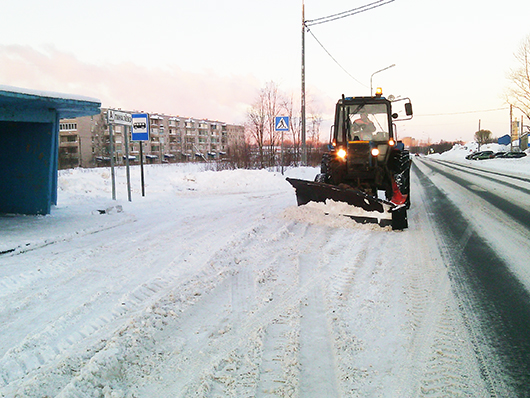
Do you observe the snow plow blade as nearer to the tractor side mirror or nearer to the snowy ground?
the snowy ground

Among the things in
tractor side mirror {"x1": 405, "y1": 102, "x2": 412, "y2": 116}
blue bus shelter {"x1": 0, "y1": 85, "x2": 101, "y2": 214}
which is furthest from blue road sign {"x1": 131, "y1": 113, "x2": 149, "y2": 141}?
tractor side mirror {"x1": 405, "y1": 102, "x2": 412, "y2": 116}

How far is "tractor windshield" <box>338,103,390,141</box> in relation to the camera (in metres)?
9.03

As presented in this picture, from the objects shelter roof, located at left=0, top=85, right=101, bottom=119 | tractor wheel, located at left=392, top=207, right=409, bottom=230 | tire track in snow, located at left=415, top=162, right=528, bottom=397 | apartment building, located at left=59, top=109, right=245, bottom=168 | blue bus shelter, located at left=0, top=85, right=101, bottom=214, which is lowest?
tire track in snow, located at left=415, top=162, right=528, bottom=397

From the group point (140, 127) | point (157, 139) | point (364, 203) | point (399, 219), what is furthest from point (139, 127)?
point (157, 139)

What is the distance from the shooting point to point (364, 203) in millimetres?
7336

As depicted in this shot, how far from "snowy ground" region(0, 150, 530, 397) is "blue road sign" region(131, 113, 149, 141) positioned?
189 inches

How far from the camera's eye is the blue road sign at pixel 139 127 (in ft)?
36.2

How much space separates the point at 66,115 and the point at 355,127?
23.1 feet

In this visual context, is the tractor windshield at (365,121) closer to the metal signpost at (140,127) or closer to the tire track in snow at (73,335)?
the metal signpost at (140,127)

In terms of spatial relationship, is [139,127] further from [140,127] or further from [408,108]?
[408,108]

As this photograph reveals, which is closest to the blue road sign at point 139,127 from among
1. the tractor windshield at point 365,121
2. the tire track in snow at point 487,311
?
the tractor windshield at point 365,121

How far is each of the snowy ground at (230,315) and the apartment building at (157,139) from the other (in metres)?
58.3

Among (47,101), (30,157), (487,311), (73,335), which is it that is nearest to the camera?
(73,335)

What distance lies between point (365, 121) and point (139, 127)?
6.57 meters
